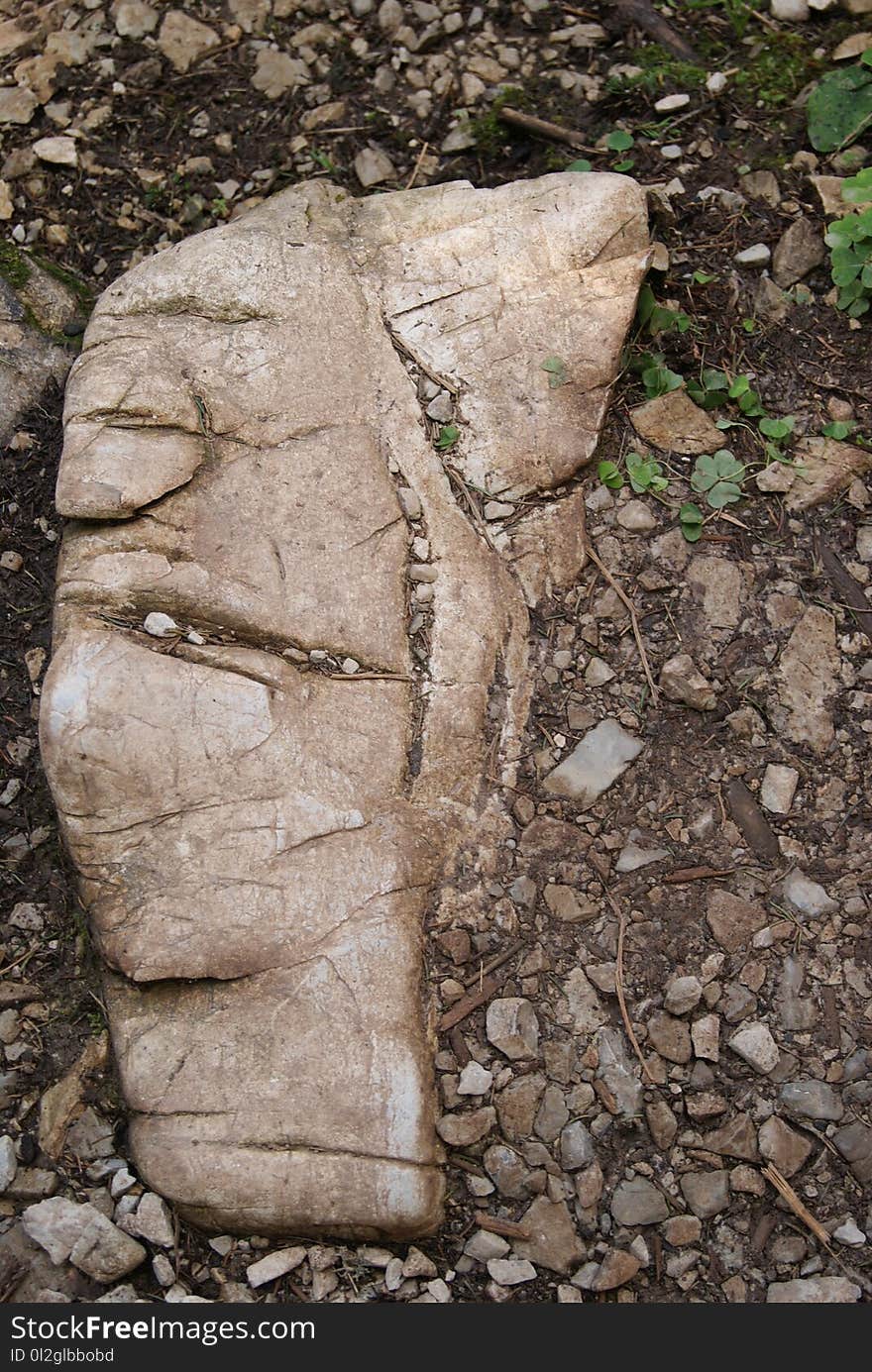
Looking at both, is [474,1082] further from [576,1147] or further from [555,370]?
[555,370]

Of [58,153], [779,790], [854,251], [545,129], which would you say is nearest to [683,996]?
[779,790]

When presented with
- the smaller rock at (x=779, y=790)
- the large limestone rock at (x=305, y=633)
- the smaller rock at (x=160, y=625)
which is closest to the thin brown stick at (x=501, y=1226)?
the large limestone rock at (x=305, y=633)

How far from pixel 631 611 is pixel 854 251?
1306 mm

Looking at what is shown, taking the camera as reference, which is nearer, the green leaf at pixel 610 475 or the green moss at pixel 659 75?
the green leaf at pixel 610 475

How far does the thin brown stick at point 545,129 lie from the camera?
388 cm

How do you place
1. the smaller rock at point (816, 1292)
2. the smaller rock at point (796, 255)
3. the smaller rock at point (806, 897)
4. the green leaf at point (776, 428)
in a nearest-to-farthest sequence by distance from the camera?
1. the smaller rock at point (816, 1292)
2. the smaller rock at point (806, 897)
3. the green leaf at point (776, 428)
4. the smaller rock at point (796, 255)

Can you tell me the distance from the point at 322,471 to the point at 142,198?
156 centimetres

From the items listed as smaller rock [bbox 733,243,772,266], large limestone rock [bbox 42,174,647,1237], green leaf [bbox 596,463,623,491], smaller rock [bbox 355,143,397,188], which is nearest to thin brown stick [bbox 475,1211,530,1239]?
large limestone rock [bbox 42,174,647,1237]

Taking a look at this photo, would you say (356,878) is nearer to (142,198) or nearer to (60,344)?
(60,344)

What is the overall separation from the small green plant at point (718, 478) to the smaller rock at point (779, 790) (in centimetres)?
77

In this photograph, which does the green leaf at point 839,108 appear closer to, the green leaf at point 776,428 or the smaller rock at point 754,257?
the smaller rock at point 754,257

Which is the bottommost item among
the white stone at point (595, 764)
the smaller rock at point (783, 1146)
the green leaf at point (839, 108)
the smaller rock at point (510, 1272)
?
the smaller rock at point (510, 1272)

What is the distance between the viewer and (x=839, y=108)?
3756 millimetres

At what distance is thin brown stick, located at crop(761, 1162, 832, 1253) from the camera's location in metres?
2.55
